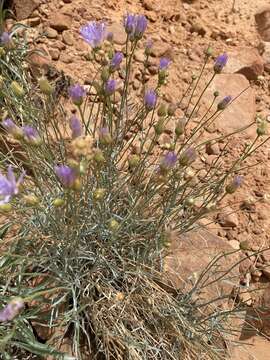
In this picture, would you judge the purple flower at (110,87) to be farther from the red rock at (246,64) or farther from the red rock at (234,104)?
the red rock at (246,64)

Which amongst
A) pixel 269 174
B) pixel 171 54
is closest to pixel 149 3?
pixel 171 54

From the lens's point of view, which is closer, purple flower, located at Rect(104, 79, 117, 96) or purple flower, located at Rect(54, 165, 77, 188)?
purple flower, located at Rect(54, 165, 77, 188)

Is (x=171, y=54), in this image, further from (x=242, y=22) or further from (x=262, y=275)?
(x=262, y=275)

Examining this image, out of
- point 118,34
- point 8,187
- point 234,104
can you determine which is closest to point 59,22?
point 118,34

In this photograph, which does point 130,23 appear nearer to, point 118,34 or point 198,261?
point 198,261

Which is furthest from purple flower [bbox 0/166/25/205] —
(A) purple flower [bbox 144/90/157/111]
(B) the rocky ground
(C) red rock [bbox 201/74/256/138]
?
(C) red rock [bbox 201/74/256/138]

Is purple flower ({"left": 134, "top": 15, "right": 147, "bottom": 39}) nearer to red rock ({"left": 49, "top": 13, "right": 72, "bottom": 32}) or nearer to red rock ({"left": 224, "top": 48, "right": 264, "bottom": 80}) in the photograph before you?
red rock ({"left": 49, "top": 13, "right": 72, "bottom": 32})

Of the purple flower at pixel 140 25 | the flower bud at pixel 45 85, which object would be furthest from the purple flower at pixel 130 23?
the flower bud at pixel 45 85
